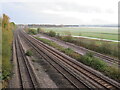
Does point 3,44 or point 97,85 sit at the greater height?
point 3,44

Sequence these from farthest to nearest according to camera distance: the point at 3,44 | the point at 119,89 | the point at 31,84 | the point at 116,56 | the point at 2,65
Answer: the point at 116,56 → the point at 3,44 → the point at 2,65 → the point at 31,84 → the point at 119,89

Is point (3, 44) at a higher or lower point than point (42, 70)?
higher

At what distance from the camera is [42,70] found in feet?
53.7

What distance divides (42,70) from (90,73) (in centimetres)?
494

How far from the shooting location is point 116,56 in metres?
24.8

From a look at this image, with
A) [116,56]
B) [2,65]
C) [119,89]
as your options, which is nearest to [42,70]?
[2,65]

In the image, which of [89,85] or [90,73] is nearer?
[89,85]

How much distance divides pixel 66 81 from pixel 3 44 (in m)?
9.80

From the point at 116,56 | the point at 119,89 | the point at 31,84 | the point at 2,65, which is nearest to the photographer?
the point at 119,89

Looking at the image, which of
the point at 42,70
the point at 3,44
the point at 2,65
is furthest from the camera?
the point at 3,44

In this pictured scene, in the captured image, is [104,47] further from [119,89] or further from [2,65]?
[2,65]

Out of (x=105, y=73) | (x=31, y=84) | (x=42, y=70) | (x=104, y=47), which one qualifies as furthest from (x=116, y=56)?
(x=31, y=84)

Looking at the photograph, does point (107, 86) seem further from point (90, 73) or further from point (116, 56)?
point (116, 56)

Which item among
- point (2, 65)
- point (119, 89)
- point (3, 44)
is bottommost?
point (119, 89)
